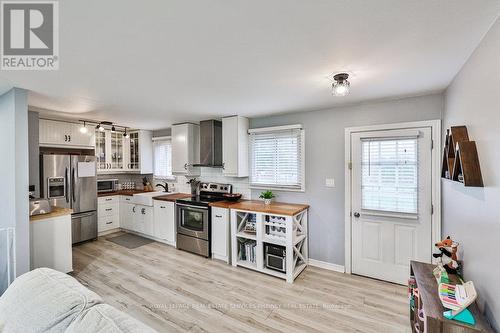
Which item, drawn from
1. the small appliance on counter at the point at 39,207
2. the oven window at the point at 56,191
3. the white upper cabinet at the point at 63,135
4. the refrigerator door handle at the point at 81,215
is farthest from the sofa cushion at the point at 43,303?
the white upper cabinet at the point at 63,135

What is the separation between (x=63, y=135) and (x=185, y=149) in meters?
2.15

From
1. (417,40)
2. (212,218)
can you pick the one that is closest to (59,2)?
(417,40)

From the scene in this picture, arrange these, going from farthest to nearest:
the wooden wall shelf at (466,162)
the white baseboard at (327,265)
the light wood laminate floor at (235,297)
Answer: the white baseboard at (327,265) < the light wood laminate floor at (235,297) < the wooden wall shelf at (466,162)

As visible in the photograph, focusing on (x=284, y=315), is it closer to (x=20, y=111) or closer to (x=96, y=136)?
(x=20, y=111)

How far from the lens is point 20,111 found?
2.44 meters

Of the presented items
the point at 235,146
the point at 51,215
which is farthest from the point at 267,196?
the point at 51,215

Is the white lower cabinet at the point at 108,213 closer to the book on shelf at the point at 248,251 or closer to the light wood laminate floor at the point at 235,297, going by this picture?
the light wood laminate floor at the point at 235,297

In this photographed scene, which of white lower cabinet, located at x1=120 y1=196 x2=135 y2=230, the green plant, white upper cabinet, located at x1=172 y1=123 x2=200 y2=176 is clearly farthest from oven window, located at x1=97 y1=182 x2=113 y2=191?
the green plant

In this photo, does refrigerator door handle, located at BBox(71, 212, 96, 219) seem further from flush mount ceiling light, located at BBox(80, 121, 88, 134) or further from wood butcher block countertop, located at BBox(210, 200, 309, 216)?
wood butcher block countertop, located at BBox(210, 200, 309, 216)

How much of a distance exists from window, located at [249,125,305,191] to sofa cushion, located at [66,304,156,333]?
2.90 metres

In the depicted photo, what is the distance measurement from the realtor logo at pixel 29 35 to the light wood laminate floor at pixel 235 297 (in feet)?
8.02

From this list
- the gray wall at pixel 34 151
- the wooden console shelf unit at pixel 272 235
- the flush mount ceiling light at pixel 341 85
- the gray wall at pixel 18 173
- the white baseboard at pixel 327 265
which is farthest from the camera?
the gray wall at pixel 34 151

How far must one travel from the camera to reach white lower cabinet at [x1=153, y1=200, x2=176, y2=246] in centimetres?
427

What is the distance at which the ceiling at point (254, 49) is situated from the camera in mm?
1243
